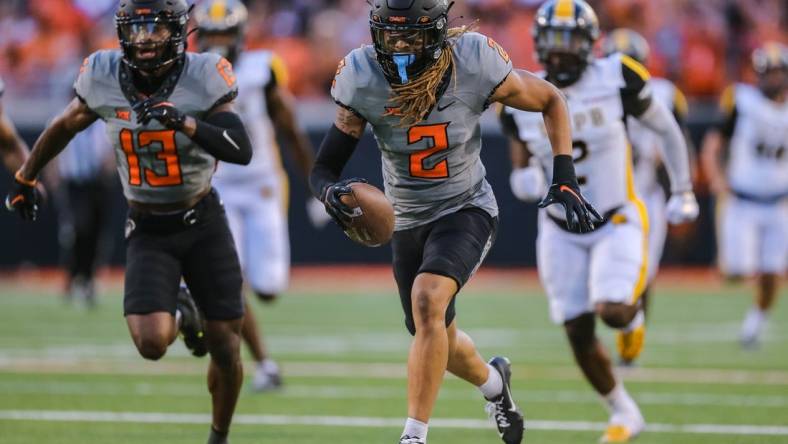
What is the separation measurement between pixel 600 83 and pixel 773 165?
178 inches

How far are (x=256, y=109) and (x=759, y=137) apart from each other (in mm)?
4192

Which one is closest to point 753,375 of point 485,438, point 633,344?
point 633,344

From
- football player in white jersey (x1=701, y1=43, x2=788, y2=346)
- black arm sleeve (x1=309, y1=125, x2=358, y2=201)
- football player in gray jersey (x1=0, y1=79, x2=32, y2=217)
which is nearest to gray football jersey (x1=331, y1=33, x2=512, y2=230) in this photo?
black arm sleeve (x1=309, y1=125, x2=358, y2=201)

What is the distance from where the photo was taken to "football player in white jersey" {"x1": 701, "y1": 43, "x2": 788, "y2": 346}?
34.2 feet

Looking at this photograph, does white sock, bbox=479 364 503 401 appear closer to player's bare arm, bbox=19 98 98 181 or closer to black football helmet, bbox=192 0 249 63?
player's bare arm, bbox=19 98 98 181

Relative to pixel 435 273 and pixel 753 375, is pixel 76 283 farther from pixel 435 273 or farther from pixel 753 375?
pixel 435 273

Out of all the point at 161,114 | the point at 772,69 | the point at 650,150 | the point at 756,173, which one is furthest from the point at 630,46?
the point at 161,114

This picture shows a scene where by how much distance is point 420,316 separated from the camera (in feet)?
16.1

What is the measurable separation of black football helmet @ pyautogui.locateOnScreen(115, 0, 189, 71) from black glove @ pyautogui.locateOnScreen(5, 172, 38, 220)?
74 centimetres

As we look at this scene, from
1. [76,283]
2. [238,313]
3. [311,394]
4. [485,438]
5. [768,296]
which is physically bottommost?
[76,283]

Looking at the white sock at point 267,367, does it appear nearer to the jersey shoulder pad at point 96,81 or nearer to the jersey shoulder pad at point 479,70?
the jersey shoulder pad at point 96,81

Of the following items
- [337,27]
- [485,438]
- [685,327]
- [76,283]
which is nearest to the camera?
[485,438]

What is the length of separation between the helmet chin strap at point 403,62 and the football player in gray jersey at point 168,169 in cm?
73

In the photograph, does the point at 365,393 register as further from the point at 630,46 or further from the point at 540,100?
the point at 630,46
